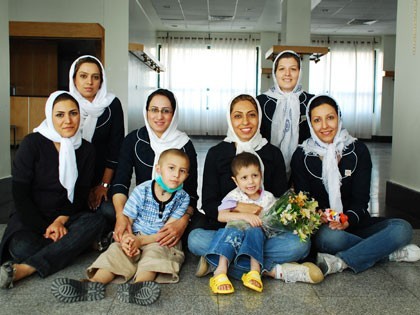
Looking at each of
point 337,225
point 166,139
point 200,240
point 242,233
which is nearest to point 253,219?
point 242,233

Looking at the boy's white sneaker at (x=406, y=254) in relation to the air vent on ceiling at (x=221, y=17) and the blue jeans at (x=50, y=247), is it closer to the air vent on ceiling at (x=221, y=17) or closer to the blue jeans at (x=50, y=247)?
the blue jeans at (x=50, y=247)

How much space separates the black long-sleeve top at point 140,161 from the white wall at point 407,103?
2.64 meters

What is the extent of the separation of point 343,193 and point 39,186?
1868mm

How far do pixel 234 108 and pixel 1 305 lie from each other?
5.43 ft

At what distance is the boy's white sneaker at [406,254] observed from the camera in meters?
2.96

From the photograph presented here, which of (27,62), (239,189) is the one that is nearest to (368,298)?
(239,189)

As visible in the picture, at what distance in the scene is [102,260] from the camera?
2498 millimetres

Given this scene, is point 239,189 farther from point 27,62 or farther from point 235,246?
point 27,62

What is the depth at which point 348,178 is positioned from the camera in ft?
9.91

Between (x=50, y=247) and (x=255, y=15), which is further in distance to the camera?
(x=255, y=15)

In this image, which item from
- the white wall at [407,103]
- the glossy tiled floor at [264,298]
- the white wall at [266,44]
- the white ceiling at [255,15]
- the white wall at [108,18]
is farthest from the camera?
the white wall at [266,44]

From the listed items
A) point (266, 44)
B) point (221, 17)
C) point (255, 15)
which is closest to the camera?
point (255, 15)

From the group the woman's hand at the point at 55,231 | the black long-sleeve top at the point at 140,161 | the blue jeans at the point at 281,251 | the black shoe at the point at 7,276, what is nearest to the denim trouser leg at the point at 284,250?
the blue jeans at the point at 281,251

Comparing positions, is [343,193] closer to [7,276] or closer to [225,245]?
[225,245]
